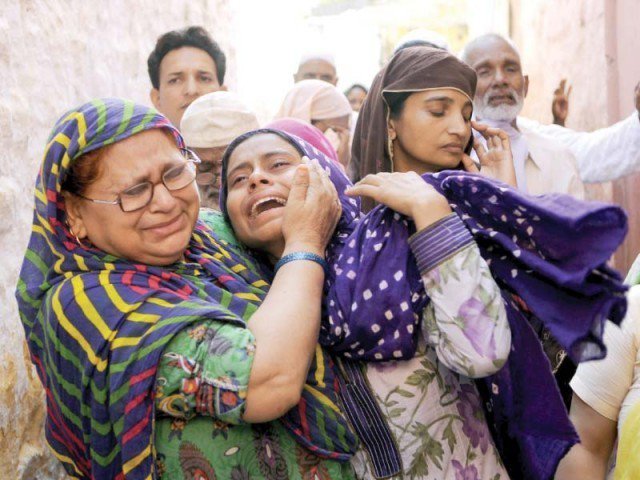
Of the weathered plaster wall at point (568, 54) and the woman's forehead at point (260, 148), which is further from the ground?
the woman's forehead at point (260, 148)

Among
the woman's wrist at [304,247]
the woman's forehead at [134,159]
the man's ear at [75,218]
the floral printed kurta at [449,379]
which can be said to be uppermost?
the woman's forehead at [134,159]

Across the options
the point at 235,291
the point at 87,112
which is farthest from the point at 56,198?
the point at 235,291

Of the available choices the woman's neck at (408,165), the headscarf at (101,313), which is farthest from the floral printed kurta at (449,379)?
the woman's neck at (408,165)

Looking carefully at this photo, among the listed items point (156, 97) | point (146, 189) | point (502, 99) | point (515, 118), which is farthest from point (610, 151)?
point (146, 189)

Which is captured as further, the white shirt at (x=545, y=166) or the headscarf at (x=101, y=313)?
the white shirt at (x=545, y=166)

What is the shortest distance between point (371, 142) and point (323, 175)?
0.76 meters

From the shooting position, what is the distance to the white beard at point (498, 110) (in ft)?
14.3

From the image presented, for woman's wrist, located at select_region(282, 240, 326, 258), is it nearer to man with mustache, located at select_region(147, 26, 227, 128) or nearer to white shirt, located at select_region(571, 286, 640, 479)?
white shirt, located at select_region(571, 286, 640, 479)

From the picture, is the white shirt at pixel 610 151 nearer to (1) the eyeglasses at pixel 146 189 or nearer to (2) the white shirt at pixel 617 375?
(2) the white shirt at pixel 617 375

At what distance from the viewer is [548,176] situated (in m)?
4.03

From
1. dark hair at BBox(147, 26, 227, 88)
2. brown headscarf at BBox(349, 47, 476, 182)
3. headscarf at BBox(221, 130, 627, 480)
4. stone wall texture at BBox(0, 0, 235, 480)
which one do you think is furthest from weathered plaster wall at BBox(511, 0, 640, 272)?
headscarf at BBox(221, 130, 627, 480)

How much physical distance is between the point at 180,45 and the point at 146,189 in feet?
8.84

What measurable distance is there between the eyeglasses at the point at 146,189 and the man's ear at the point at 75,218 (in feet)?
0.13

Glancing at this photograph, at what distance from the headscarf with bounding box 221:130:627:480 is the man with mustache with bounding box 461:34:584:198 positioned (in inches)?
85.8
